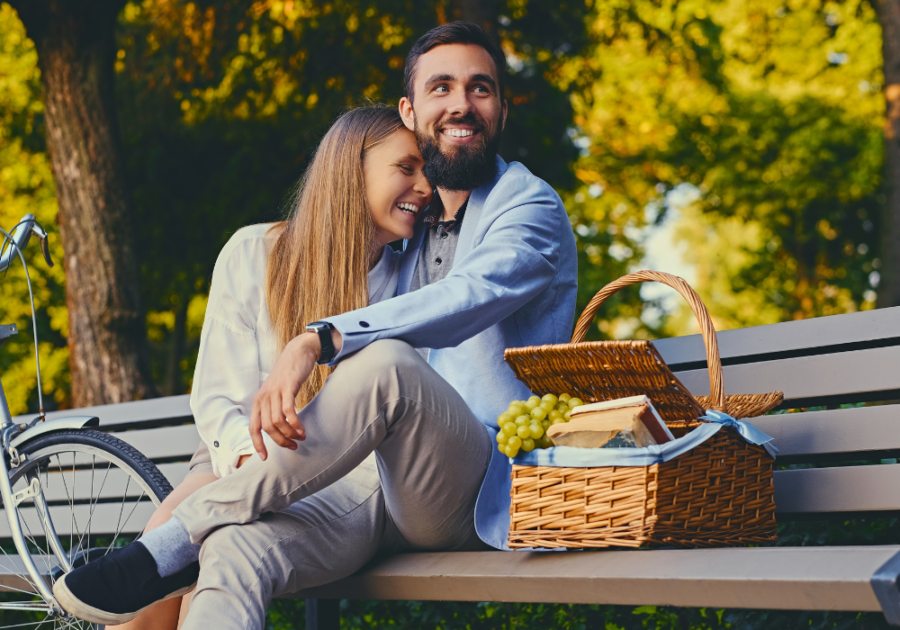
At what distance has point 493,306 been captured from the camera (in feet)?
7.79

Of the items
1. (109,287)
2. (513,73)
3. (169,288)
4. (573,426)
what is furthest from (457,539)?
(169,288)

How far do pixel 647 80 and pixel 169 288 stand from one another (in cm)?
801

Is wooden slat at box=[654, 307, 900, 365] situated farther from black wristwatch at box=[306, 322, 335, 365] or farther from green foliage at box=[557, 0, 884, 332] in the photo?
green foliage at box=[557, 0, 884, 332]

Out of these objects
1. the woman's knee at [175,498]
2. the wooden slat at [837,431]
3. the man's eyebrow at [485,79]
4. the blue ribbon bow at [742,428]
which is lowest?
the woman's knee at [175,498]

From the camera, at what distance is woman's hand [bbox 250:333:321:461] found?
6.78 feet

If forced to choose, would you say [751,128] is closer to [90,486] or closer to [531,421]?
[90,486]

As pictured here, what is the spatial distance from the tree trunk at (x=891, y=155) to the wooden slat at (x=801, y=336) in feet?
11.8

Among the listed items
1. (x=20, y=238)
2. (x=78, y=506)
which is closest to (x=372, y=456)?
(x=20, y=238)

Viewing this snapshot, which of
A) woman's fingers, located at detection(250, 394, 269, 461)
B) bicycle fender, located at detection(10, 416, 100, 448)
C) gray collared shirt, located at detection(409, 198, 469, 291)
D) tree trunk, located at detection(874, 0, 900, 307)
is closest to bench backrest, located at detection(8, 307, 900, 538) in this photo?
gray collared shirt, located at detection(409, 198, 469, 291)

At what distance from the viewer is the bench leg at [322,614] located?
2.91m

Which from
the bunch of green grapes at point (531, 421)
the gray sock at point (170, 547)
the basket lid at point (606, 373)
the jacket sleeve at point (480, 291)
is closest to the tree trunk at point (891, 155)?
the jacket sleeve at point (480, 291)

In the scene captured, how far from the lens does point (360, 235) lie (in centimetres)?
293

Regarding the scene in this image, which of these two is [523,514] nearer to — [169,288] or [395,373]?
[395,373]

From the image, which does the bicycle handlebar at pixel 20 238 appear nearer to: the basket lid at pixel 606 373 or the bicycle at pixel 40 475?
the bicycle at pixel 40 475
